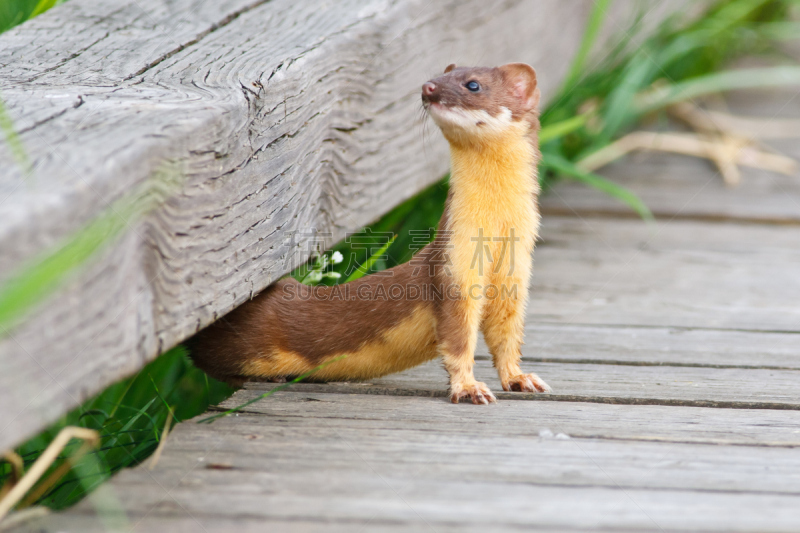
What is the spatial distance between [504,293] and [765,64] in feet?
17.3

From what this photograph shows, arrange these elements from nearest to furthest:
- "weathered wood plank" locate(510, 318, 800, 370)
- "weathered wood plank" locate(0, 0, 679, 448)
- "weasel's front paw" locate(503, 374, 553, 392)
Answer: "weathered wood plank" locate(0, 0, 679, 448) < "weasel's front paw" locate(503, 374, 553, 392) < "weathered wood plank" locate(510, 318, 800, 370)

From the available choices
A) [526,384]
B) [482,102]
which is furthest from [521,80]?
[526,384]

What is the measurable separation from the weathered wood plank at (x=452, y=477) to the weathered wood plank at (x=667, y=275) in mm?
953

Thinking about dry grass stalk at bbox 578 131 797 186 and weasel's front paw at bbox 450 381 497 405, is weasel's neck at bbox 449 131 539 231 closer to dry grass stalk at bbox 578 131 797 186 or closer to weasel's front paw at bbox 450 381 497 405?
weasel's front paw at bbox 450 381 497 405

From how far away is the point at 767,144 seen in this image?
491 centimetres

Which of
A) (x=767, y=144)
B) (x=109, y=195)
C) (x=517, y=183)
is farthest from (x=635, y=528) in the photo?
(x=767, y=144)

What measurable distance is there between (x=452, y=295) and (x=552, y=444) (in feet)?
1.56

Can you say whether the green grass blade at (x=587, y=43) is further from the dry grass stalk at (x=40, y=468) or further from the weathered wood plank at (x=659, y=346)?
the dry grass stalk at (x=40, y=468)

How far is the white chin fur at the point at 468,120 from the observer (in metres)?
1.92

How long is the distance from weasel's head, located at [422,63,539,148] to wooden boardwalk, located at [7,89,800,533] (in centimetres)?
72

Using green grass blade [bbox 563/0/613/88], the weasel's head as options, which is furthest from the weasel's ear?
green grass blade [bbox 563/0/613/88]

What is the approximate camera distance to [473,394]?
1.92 m

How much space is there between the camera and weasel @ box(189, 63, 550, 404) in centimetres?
195

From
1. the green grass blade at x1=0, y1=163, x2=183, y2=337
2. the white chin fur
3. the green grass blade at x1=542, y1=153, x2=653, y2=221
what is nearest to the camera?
the green grass blade at x1=0, y1=163, x2=183, y2=337
